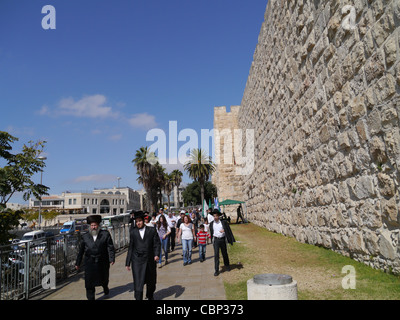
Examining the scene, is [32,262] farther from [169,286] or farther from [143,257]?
[169,286]

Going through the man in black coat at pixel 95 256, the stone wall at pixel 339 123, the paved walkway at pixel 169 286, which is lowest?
the paved walkway at pixel 169 286

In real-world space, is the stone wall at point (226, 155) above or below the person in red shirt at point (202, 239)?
above

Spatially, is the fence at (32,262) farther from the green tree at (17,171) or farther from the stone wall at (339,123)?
the stone wall at (339,123)

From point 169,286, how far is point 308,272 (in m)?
3.08

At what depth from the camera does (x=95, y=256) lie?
609cm

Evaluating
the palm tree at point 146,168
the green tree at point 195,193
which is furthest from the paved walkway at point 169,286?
the green tree at point 195,193

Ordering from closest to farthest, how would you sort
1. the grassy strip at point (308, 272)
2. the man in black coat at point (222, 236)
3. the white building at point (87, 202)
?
the grassy strip at point (308, 272)
the man in black coat at point (222, 236)
the white building at point (87, 202)

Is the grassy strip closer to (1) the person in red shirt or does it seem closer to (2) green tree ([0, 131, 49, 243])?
(1) the person in red shirt

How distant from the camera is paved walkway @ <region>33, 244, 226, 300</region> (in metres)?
6.16

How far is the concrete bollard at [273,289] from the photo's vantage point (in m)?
3.63

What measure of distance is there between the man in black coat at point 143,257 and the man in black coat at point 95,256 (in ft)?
1.85

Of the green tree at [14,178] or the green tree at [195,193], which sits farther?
the green tree at [195,193]
